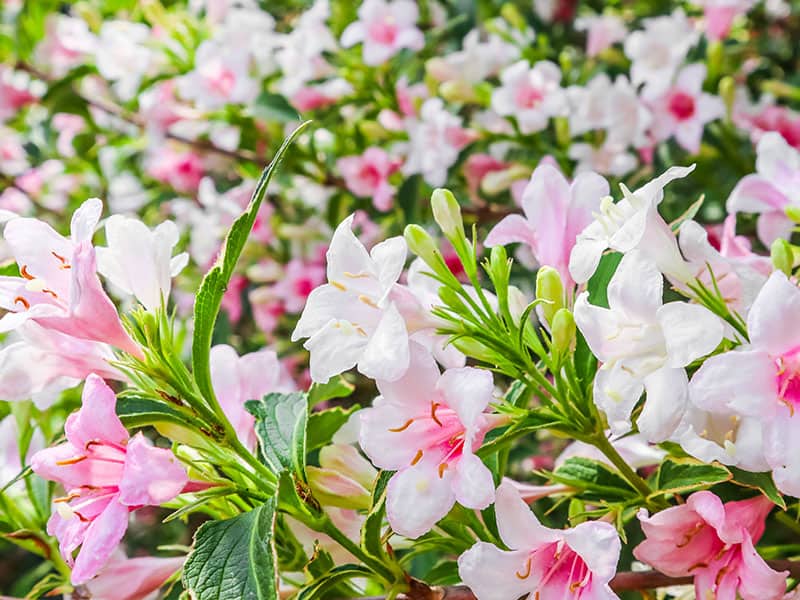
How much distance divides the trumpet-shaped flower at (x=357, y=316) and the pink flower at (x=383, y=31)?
1.09 meters

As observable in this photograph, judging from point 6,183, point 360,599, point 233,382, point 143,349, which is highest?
point 143,349

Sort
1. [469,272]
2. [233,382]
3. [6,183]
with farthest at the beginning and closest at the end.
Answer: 1. [6,183]
2. [233,382]
3. [469,272]

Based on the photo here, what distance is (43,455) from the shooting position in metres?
0.70

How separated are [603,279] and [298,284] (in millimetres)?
1233

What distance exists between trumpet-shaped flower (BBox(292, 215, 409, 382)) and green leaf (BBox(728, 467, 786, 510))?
28 cm

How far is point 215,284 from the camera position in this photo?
0.74 m

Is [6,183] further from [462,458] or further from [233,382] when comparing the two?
[462,458]

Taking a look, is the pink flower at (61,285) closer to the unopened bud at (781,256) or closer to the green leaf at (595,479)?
the green leaf at (595,479)

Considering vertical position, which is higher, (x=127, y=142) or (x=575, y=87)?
(x=575, y=87)

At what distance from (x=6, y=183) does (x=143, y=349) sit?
68.1 inches

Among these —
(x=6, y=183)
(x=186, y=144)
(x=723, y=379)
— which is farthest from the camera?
(x=6, y=183)

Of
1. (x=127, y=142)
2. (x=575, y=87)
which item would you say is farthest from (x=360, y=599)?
(x=127, y=142)

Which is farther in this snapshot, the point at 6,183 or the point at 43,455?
the point at 6,183

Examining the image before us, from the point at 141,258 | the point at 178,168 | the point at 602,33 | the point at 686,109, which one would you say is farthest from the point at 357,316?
the point at 178,168
